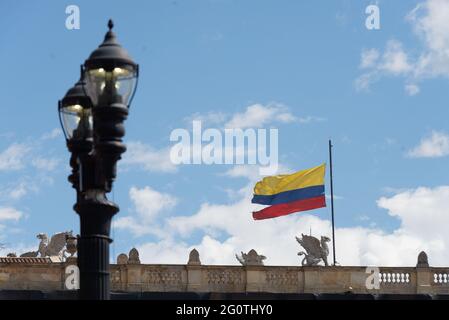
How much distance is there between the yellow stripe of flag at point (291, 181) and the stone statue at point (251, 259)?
2.47 metres

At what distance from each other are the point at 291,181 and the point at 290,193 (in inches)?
19.7

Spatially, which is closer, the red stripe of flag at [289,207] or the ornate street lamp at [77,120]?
the ornate street lamp at [77,120]

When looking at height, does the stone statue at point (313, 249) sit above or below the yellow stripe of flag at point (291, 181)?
below

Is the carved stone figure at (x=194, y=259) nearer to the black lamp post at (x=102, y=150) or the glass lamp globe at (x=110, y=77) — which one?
the black lamp post at (x=102, y=150)

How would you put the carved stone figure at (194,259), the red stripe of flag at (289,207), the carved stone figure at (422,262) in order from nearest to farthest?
the carved stone figure at (194,259), the carved stone figure at (422,262), the red stripe of flag at (289,207)

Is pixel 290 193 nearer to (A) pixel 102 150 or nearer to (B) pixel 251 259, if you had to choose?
(B) pixel 251 259

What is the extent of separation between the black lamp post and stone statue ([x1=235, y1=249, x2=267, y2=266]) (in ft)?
119

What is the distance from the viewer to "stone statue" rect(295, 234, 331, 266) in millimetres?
58062

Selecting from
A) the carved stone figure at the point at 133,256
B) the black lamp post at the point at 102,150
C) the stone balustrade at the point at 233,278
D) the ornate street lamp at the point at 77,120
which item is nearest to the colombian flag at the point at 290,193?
the stone balustrade at the point at 233,278

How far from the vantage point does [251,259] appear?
190 feet

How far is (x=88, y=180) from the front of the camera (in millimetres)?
21578

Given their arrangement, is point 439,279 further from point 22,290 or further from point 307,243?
point 22,290

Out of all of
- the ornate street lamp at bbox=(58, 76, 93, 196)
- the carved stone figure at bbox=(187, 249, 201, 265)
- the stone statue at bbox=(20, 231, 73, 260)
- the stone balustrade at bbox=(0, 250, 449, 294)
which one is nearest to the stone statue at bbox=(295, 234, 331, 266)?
the stone balustrade at bbox=(0, 250, 449, 294)

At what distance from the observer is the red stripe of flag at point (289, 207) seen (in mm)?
58312
